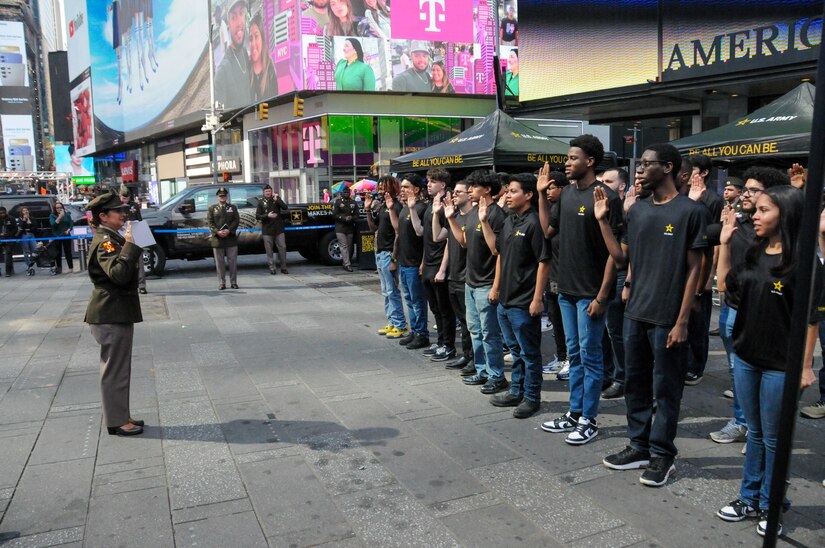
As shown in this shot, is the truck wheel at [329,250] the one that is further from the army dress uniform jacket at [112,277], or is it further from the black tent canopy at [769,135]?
the army dress uniform jacket at [112,277]

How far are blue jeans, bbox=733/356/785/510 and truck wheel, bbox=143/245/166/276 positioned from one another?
A: 43.7 ft

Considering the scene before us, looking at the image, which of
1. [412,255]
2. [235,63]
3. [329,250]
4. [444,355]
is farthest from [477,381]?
[235,63]

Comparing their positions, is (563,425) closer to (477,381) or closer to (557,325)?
(477,381)

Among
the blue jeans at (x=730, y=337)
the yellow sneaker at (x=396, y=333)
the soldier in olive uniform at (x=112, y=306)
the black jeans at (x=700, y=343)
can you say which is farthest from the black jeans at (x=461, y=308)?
the soldier in olive uniform at (x=112, y=306)

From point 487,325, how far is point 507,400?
2.20ft

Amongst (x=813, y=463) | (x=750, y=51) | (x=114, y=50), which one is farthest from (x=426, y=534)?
(x=114, y=50)

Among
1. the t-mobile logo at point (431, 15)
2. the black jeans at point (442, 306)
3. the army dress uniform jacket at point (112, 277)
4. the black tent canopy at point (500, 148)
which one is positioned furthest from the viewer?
the t-mobile logo at point (431, 15)

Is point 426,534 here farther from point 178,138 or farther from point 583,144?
point 178,138

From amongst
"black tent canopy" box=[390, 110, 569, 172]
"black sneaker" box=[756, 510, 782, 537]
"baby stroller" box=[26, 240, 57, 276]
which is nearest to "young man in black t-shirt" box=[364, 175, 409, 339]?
"black tent canopy" box=[390, 110, 569, 172]

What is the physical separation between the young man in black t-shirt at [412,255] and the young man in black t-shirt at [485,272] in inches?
62.2

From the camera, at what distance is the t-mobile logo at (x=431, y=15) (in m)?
32.4

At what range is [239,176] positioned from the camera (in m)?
41.4

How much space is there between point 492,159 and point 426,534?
264 inches

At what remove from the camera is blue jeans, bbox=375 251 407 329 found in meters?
8.38
